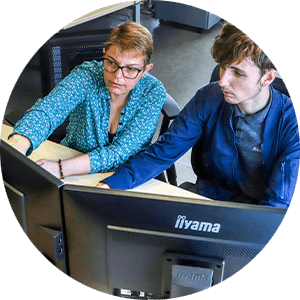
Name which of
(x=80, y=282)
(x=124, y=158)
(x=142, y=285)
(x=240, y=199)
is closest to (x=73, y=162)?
(x=124, y=158)

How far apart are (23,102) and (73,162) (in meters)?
0.36

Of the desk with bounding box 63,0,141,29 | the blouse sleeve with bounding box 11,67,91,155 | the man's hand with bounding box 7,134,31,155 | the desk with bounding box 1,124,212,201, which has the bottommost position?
the desk with bounding box 1,124,212,201

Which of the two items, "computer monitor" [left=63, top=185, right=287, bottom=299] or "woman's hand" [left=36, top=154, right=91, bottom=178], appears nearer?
"computer monitor" [left=63, top=185, right=287, bottom=299]

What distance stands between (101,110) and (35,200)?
25.3 inches

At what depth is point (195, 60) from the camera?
1.45 metres

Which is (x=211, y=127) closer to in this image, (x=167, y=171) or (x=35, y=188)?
(x=167, y=171)

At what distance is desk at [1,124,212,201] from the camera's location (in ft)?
4.34

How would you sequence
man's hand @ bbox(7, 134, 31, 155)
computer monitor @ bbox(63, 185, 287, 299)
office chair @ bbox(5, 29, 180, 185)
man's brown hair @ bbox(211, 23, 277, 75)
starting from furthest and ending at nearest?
1. office chair @ bbox(5, 29, 180, 185)
2. man's hand @ bbox(7, 134, 31, 155)
3. man's brown hair @ bbox(211, 23, 277, 75)
4. computer monitor @ bbox(63, 185, 287, 299)

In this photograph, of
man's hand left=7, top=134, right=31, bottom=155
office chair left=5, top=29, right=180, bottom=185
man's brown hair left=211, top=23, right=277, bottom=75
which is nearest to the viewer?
man's brown hair left=211, top=23, right=277, bottom=75

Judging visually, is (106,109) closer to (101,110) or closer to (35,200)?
(101,110)

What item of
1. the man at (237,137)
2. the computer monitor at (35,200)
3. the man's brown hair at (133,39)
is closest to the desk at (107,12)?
the man's brown hair at (133,39)

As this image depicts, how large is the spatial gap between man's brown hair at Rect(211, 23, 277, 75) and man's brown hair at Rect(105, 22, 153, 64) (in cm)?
26

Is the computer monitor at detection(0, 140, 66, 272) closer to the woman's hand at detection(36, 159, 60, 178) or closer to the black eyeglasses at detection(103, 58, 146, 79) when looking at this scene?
the woman's hand at detection(36, 159, 60, 178)

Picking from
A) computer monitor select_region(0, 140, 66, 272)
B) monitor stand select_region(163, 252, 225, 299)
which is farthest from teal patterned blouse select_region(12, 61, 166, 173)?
monitor stand select_region(163, 252, 225, 299)
